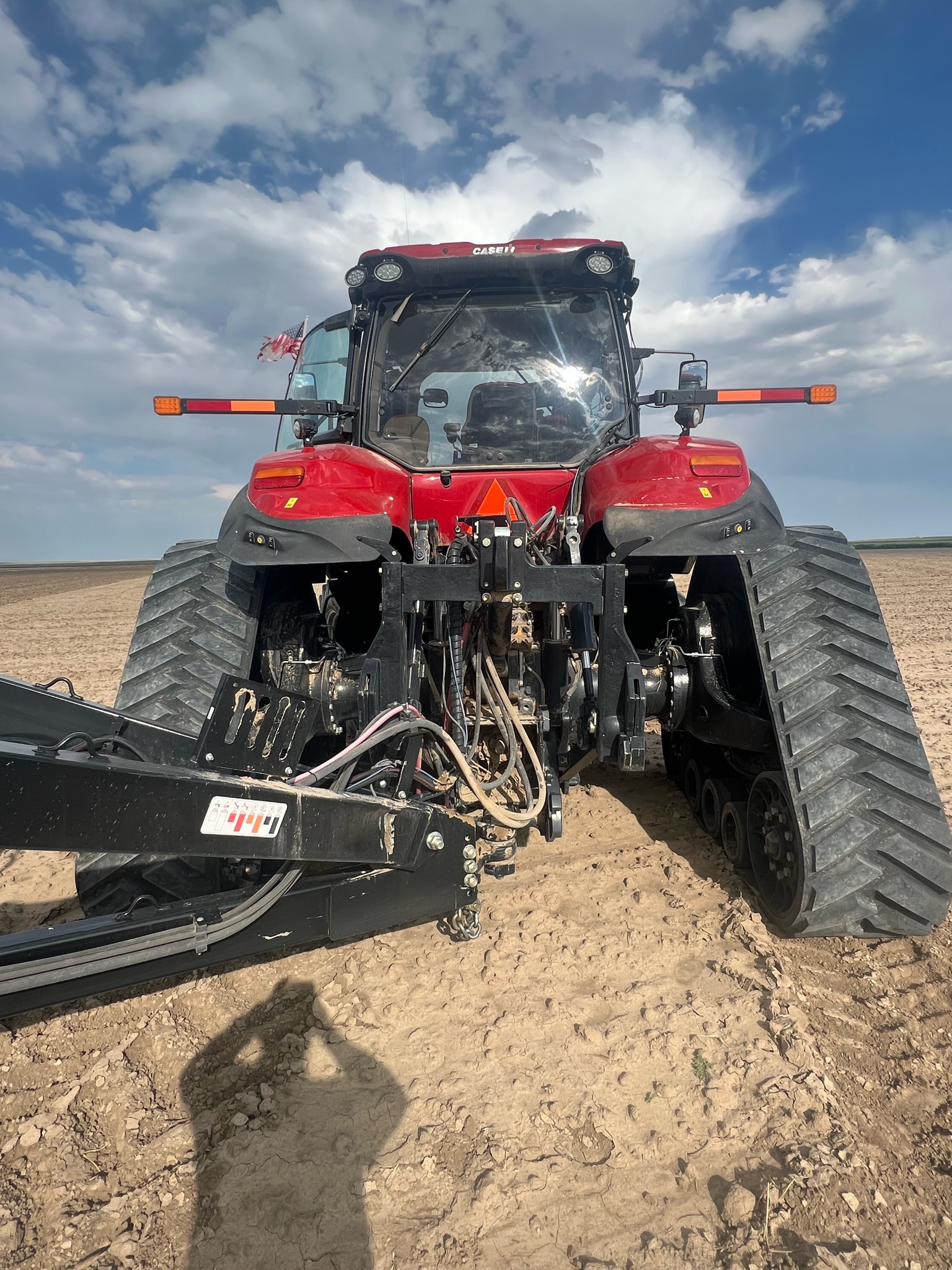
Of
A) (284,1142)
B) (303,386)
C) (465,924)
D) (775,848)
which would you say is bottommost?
(284,1142)

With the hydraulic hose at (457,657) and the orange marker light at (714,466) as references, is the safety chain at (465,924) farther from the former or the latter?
the orange marker light at (714,466)

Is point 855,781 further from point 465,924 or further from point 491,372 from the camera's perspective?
point 491,372

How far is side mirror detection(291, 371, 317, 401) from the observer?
4414 mm

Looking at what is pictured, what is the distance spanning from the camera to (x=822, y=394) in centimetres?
A: 295

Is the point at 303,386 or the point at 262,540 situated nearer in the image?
the point at 262,540

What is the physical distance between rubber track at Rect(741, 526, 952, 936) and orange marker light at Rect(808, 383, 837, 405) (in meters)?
1.07

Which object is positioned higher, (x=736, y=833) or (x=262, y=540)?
(x=262, y=540)

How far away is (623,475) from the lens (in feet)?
7.86

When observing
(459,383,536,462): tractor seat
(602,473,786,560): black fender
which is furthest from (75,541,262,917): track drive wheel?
(602,473,786,560): black fender

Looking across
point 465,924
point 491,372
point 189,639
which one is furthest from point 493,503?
point 465,924

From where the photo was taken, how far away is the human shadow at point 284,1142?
1429 millimetres

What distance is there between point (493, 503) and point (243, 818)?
1796 millimetres

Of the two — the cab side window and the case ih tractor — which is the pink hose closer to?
the case ih tractor

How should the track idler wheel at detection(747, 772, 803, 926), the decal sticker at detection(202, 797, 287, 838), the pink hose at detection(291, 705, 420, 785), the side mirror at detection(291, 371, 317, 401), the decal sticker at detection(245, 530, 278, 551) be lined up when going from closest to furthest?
the decal sticker at detection(202, 797, 287, 838) < the pink hose at detection(291, 705, 420, 785) < the track idler wheel at detection(747, 772, 803, 926) < the decal sticker at detection(245, 530, 278, 551) < the side mirror at detection(291, 371, 317, 401)
